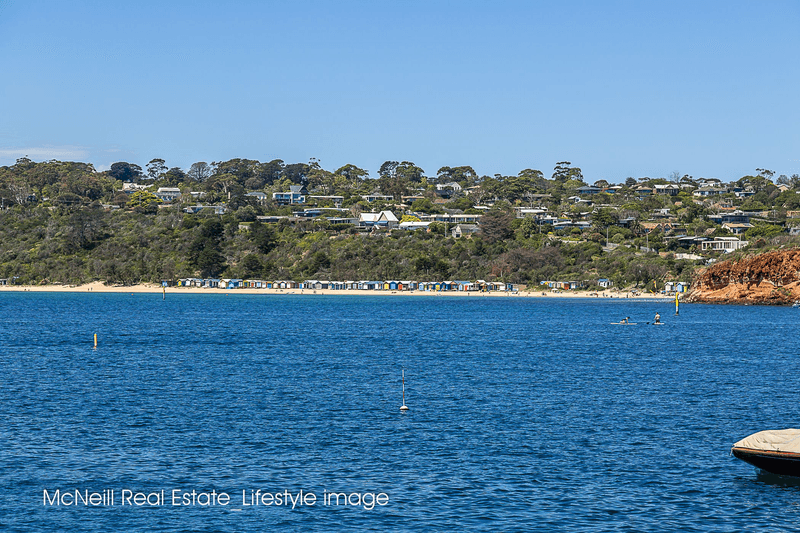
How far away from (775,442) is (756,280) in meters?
138

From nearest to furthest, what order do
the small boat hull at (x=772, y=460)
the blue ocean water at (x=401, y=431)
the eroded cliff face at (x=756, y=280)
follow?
the blue ocean water at (x=401, y=431) → the small boat hull at (x=772, y=460) → the eroded cliff face at (x=756, y=280)

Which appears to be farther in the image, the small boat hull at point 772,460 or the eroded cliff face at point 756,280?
the eroded cliff face at point 756,280

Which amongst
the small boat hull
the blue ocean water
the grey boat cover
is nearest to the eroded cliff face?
the blue ocean water

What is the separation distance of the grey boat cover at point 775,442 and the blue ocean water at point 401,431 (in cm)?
137

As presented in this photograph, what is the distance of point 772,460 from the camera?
104ft

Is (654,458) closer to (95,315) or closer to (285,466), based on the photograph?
(285,466)

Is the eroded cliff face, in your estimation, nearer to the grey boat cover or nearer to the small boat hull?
the grey boat cover

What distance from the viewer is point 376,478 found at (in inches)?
1283

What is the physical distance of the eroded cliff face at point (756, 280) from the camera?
153 meters

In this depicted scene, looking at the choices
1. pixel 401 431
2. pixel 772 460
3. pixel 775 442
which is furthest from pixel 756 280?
pixel 772 460

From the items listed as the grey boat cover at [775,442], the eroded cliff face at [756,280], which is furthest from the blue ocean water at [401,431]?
the eroded cliff face at [756,280]

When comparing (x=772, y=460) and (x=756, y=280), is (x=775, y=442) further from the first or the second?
(x=756, y=280)

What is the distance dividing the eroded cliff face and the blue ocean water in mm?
72092

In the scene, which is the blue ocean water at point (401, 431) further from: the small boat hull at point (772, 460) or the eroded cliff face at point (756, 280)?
the eroded cliff face at point (756, 280)
